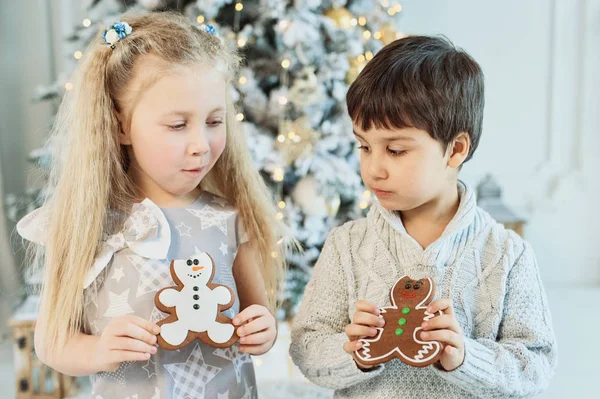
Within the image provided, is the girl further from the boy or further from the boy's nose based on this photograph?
the boy's nose

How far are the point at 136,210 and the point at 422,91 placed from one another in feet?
1.86

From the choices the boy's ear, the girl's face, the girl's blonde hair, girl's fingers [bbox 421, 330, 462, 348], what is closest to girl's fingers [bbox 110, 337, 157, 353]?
the girl's blonde hair

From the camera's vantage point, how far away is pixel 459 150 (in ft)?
4.28

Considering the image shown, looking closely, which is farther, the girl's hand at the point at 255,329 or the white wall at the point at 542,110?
the white wall at the point at 542,110

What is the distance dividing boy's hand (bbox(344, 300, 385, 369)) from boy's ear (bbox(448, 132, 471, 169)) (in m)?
0.32

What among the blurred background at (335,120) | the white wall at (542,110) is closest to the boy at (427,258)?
the blurred background at (335,120)

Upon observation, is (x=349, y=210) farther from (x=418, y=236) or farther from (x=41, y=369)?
(x=418, y=236)

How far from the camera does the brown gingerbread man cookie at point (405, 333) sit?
1.12 m

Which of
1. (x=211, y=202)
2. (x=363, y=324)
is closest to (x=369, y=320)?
(x=363, y=324)

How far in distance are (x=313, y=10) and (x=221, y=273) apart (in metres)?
1.82

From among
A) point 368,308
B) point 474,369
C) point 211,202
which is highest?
point 211,202

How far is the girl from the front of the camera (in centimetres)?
126

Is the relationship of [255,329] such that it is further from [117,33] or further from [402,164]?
[117,33]

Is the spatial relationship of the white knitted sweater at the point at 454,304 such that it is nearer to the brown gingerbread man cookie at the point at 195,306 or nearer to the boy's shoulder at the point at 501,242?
the boy's shoulder at the point at 501,242
